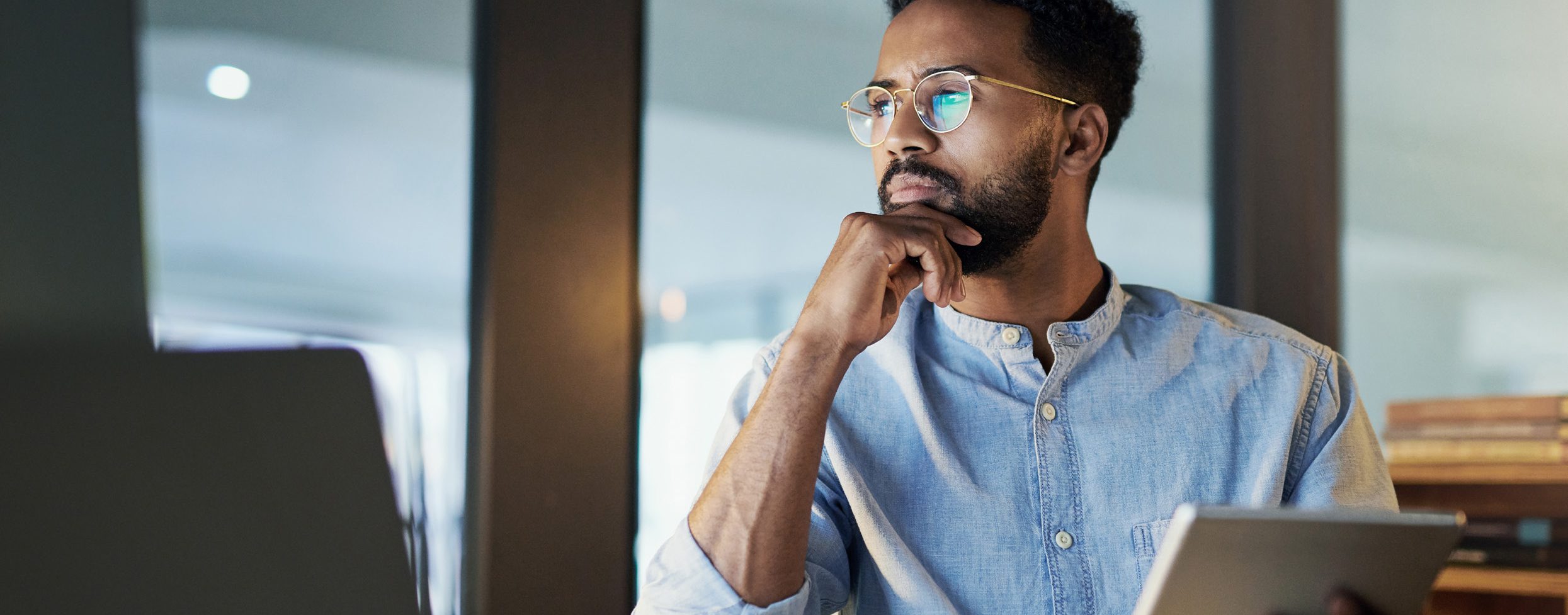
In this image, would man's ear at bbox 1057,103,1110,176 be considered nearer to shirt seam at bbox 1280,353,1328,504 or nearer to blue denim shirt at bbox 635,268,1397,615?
blue denim shirt at bbox 635,268,1397,615

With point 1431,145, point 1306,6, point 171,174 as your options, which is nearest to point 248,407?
point 171,174

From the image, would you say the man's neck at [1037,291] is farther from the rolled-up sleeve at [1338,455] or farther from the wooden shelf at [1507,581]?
the wooden shelf at [1507,581]

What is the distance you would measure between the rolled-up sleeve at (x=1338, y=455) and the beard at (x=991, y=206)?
426 mm

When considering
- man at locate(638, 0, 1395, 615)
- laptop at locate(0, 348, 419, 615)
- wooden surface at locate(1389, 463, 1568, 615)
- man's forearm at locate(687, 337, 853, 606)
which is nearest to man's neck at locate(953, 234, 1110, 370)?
man at locate(638, 0, 1395, 615)

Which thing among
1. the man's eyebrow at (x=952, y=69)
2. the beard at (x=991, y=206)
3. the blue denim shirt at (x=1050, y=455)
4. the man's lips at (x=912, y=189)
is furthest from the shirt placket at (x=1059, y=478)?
the man's eyebrow at (x=952, y=69)

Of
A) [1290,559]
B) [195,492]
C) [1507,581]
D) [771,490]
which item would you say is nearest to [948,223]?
[771,490]

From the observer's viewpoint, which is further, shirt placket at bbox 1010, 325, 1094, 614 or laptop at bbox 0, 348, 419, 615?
shirt placket at bbox 1010, 325, 1094, 614

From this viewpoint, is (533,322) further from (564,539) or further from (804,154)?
(804,154)

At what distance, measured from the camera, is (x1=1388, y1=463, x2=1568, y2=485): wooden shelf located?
215cm

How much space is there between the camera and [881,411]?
4.84 feet

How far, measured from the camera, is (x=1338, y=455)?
4.74 ft

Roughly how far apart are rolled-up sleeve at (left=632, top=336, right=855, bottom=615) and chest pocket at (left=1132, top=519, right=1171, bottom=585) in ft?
1.13

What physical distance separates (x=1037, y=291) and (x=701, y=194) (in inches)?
26.5

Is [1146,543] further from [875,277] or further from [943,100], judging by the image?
[943,100]
